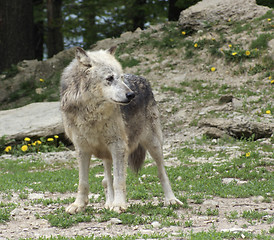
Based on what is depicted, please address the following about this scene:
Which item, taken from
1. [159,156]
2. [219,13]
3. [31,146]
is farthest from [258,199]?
[219,13]

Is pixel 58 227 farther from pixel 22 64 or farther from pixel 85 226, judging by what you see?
pixel 22 64

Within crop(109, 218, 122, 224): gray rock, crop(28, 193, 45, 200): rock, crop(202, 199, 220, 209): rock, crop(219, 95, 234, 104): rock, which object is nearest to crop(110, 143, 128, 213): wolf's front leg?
crop(109, 218, 122, 224): gray rock

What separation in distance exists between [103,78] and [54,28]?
1650cm

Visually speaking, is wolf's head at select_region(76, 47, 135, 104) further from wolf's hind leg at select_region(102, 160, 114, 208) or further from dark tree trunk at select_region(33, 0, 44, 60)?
dark tree trunk at select_region(33, 0, 44, 60)

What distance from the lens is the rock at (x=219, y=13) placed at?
16531 mm

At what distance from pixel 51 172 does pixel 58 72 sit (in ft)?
26.6

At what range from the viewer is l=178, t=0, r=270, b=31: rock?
16.5 metres

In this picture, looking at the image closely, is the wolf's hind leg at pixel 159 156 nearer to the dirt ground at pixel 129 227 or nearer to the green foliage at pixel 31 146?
the dirt ground at pixel 129 227

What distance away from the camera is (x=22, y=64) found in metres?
18.1

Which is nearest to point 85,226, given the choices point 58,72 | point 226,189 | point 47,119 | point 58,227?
point 58,227

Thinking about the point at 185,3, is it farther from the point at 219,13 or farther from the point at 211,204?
the point at 211,204

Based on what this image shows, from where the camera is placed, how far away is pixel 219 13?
55.4 ft

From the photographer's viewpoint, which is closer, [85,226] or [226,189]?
[85,226]

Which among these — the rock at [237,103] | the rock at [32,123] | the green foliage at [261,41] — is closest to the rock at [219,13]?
the green foliage at [261,41]
